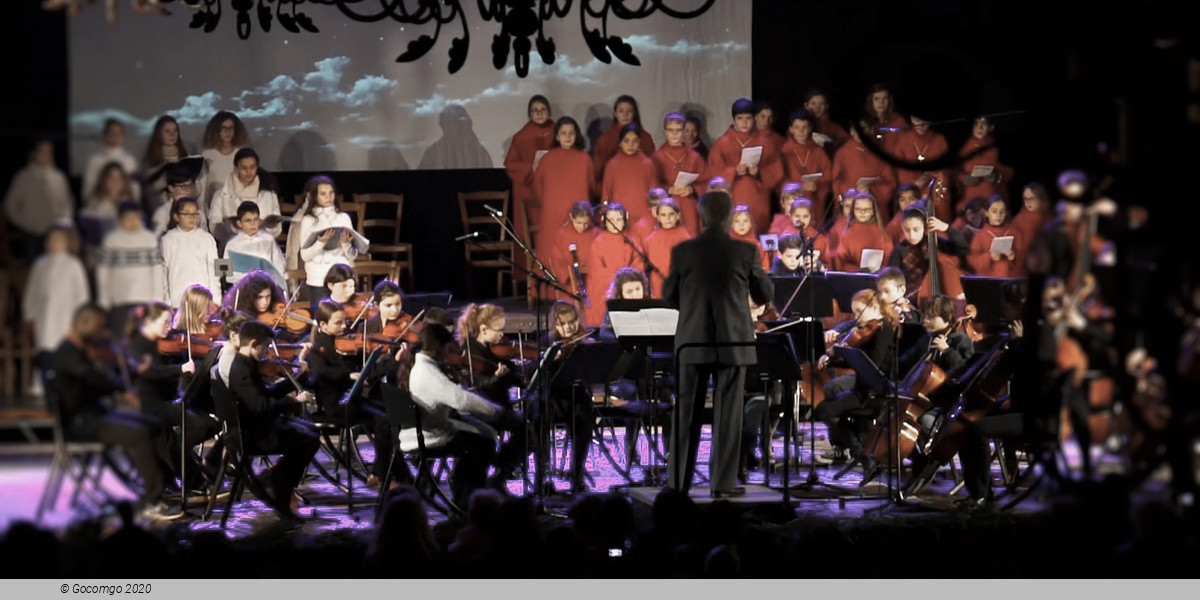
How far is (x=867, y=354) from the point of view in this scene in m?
8.38

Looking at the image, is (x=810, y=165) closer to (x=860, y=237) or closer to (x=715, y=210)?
(x=860, y=237)

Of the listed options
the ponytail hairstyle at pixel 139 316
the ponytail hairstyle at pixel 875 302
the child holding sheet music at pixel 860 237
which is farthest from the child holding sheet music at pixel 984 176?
the ponytail hairstyle at pixel 139 316

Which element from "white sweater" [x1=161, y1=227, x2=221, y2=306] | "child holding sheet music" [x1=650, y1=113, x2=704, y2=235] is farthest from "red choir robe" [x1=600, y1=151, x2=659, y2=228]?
"white sweater" [x1=161, y1=227, x2=221, y2=306]

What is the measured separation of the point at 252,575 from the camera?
15.5 feet

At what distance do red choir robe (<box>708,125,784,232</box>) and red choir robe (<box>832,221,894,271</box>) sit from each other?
1.04m

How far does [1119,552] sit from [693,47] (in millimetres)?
10922

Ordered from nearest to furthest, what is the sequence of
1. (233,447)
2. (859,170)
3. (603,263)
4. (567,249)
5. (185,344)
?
(233,447) < (185,344) < (603,263) < (567,249) < (859,170)

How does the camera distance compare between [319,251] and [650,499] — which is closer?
[650,499]

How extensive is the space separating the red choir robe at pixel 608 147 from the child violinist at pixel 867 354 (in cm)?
460

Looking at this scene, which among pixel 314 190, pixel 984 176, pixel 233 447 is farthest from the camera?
pixel 984 176

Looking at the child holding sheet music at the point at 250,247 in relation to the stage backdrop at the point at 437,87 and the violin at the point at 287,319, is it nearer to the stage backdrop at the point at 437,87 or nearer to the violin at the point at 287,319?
the violin at the point at 287,319

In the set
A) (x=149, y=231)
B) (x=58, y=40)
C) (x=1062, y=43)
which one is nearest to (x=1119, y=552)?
(x=1062, y=43)

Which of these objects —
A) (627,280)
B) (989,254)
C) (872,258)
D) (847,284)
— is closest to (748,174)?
(872,258)

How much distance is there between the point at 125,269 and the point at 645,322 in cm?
447
